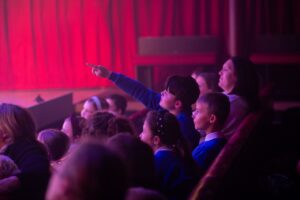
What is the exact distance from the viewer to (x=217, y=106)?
3139 mm

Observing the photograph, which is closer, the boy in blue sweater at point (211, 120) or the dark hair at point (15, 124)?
the dark hair at point (15, 124)

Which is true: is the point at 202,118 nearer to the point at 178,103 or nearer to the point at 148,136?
the point at 178,103

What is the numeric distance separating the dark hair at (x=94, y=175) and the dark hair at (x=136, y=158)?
15.3 inches

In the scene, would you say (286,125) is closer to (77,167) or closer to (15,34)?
(77,167)

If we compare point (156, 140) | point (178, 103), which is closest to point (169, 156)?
point (156, 140)

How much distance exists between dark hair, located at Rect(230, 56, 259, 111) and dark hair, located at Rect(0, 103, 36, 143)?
1981 mm

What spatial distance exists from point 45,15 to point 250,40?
4339 mm

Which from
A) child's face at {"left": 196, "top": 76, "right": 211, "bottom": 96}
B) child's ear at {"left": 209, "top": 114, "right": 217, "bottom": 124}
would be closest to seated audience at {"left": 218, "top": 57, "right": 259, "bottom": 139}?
child's face at {"left": 196, "top": 76, "right": 211, "bottom": 96}

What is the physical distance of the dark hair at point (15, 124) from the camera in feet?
8.00

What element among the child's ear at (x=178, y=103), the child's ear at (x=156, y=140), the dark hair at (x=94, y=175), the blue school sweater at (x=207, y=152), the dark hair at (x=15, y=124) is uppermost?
the dark hair at (x=94, y=175)

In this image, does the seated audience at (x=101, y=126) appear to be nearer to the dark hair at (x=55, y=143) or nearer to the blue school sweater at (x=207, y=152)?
the dark hair at (x=55, y=143)

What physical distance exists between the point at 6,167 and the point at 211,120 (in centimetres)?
134

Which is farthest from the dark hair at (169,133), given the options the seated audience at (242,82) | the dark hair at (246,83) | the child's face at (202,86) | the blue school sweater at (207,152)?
the child's face at (202,86)

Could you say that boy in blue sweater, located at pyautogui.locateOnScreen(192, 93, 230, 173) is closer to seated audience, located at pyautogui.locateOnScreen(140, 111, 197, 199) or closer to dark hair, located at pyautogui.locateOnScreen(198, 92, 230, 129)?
dark hair, located at pyautogui.locateOnScreen(198, 92, 230, 129)
